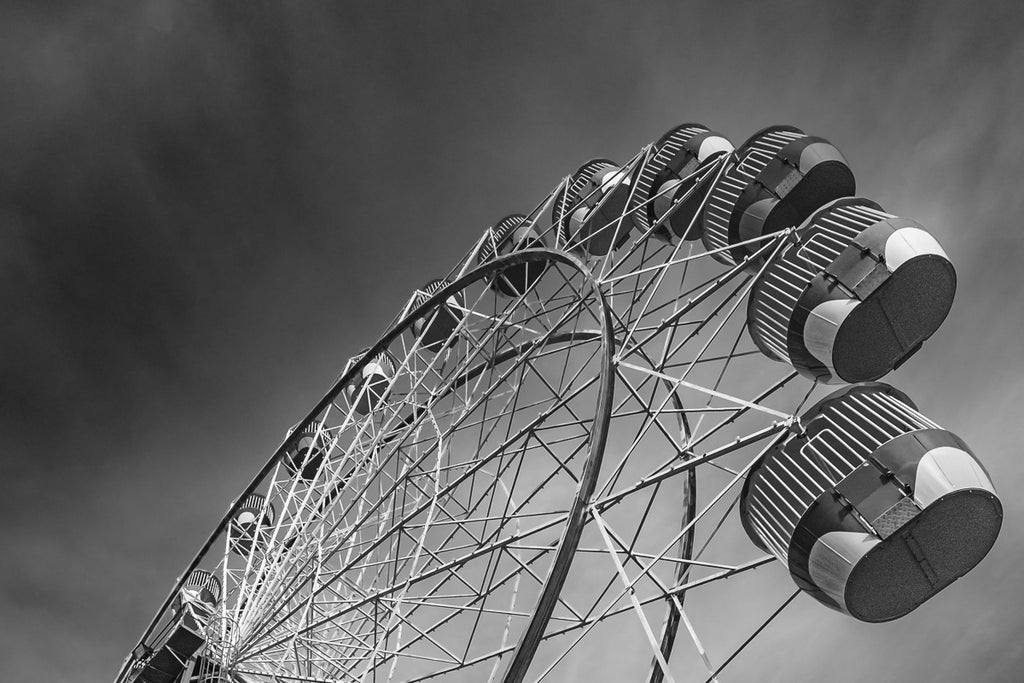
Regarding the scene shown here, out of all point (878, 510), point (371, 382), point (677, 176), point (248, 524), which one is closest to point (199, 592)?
point (248, 524)

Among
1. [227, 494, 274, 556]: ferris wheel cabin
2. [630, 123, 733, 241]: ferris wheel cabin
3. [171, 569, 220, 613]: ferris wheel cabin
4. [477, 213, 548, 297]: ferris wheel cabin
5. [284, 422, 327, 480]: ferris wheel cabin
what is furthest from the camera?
[227, 494, 274, 556]: ferris wheel cabin

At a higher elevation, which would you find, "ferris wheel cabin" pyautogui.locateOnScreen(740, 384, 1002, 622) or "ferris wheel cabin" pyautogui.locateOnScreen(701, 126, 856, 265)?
"ferris wheel cabin" pyautogui.locateOnScreen(701, 126, 856, 265)

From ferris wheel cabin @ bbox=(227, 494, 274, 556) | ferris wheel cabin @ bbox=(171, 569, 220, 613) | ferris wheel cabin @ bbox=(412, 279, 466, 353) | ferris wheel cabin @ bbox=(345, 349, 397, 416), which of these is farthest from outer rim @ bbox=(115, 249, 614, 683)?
ferris wheel cabin @ bbox=(171, 569, 220, 613)

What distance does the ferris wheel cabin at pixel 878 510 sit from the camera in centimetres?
877

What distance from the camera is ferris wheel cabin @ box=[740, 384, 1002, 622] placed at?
345 inches

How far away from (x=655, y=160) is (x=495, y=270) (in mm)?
3941

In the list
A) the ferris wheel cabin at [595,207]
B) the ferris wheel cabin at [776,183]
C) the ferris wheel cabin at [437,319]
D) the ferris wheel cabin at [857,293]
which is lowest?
the ferris wheel cabin at [857,293]

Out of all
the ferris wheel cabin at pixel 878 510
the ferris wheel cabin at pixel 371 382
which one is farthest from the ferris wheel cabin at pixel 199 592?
the ferris wheel cabin at pixel 878 510

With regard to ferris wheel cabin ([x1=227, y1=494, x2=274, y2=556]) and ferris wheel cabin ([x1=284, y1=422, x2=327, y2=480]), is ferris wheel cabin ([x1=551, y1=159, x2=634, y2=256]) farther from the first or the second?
ferris wheel cabin ([x1=227, y1=494, x2=274, y2=556])

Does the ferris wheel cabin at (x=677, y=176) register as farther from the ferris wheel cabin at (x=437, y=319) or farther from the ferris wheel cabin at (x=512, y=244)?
the ferris wheel cabin at (x=437, y=319)

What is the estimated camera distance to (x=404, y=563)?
1419 centimetres

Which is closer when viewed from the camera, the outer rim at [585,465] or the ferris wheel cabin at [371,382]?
the outer rim at [585,465]

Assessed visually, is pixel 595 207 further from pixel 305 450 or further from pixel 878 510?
pixel 305 450

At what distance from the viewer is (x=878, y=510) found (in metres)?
8.91
